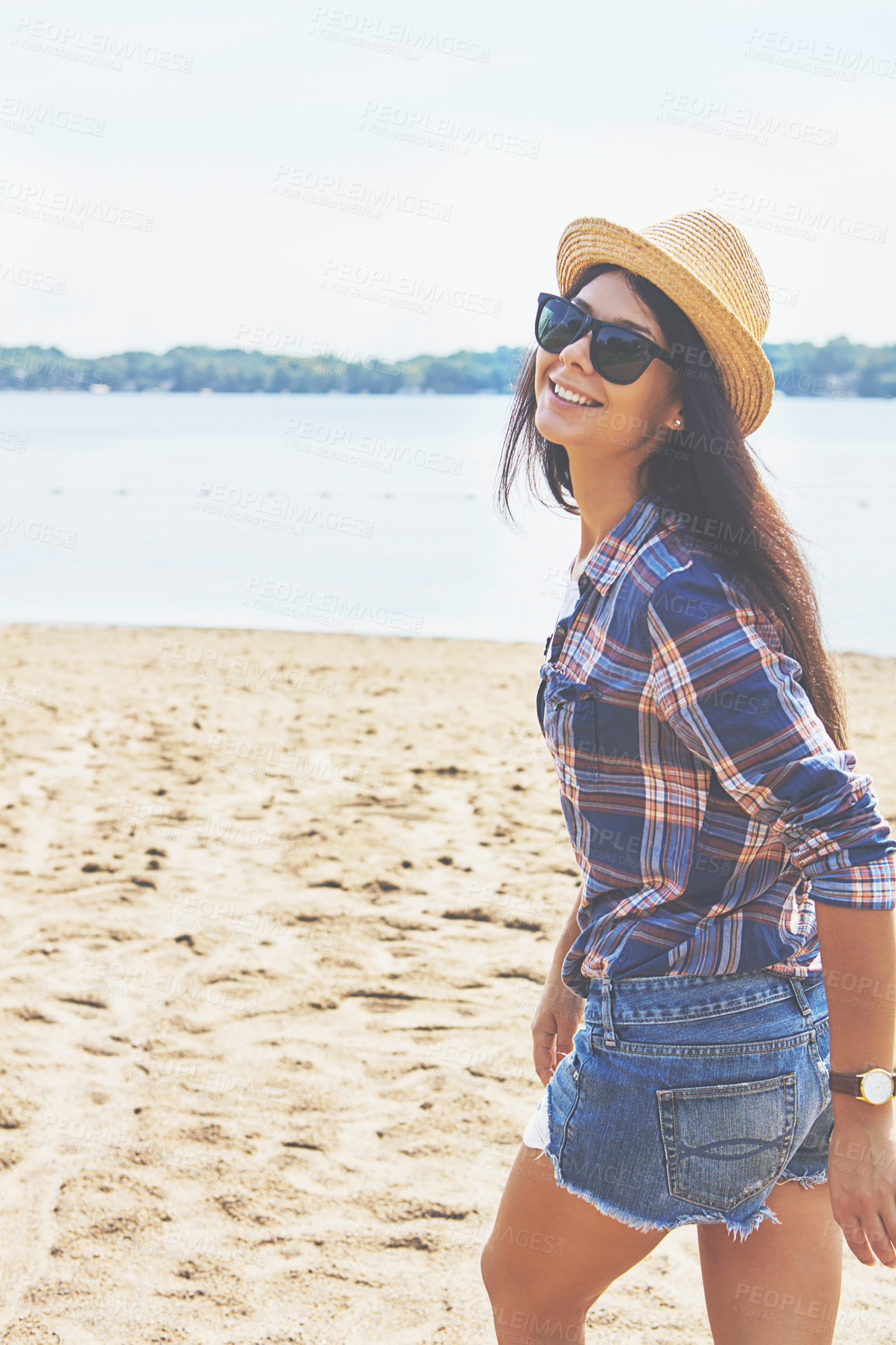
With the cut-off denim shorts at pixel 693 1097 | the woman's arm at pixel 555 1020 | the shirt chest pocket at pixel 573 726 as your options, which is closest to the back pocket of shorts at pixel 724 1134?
the cut-off denim shorts at pixel 693 1097

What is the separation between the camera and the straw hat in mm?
1604

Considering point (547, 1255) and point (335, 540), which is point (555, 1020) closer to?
point (547, 1255)

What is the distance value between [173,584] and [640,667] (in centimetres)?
1316

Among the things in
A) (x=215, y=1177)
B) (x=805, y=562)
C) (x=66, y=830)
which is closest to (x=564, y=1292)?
(x=805, y=562)

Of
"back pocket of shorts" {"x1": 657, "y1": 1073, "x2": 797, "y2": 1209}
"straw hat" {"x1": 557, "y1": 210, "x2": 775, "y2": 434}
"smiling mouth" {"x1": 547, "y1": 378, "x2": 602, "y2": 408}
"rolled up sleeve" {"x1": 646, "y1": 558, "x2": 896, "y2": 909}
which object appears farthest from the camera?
"smiling mouth" {"x1": 547, "y1": 378, "x2": 602, "y2": 408}

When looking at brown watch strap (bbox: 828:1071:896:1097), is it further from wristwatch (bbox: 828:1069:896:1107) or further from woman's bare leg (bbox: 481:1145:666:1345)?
woman's bare leg (bbox: 481:1145:666:1345)

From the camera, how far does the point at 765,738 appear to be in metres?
1.37

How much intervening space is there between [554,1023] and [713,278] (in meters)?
1.23

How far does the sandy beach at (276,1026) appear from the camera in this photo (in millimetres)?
2619

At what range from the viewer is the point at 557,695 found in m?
1.61

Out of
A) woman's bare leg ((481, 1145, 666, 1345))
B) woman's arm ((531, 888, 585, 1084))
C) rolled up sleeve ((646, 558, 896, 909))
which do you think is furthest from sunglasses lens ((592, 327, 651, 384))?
woman's bare leg ((481, 1145, 666, 1345))

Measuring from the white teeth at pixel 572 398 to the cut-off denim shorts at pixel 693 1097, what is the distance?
0.80m

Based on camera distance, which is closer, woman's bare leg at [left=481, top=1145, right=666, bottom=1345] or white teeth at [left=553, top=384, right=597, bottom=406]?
woman's bare leg at [left=481, top=1145, right=666, bottom=1345]

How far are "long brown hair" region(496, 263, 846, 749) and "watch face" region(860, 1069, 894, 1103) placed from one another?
447 mm
